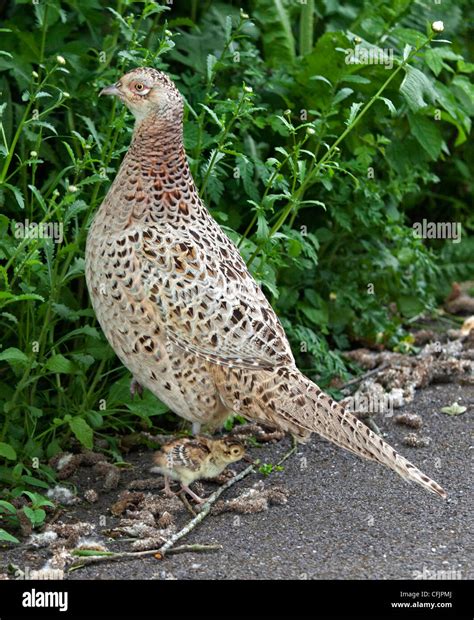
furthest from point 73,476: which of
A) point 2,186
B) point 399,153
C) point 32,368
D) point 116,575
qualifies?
point 399,153

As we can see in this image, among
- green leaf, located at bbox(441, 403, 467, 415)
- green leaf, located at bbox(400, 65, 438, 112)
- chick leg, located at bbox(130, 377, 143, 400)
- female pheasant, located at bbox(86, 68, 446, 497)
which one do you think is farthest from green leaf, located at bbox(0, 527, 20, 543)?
green leaf, located at bbox(400, 65, 438, 112)

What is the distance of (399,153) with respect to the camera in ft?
24.8

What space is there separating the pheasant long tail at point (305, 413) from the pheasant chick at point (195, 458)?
0.26 meters

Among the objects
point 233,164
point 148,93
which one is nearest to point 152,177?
point 148,93

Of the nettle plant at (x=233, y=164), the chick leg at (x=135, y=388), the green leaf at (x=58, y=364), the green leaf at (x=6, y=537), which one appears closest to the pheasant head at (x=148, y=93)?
the nettle plant at (x=233, y=164)

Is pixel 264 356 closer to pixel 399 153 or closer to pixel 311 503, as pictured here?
pixel 311 503

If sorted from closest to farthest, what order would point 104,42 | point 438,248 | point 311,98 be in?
point 104,42 → point 311,98 → point 438,248

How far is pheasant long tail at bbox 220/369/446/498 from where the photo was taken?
17.2 ft

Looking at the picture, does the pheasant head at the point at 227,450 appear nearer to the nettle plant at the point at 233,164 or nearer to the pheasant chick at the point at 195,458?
the pheasant chick at the point at 195,458

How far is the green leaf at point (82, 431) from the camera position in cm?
573

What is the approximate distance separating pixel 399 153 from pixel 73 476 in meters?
3.19

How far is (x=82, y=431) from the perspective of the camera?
18.8ft

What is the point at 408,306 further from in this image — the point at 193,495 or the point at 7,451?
the point at 7,451

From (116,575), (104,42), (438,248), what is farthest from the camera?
(438,248)
